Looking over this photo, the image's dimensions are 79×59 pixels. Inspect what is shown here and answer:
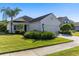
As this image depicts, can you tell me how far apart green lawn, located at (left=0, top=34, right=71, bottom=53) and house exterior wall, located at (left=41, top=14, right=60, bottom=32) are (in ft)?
1.40

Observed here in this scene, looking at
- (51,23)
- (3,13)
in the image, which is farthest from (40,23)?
(3,13)

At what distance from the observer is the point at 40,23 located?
721cm

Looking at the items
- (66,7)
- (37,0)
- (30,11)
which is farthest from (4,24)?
(66,7)

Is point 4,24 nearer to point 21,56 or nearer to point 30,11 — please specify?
point 30,11

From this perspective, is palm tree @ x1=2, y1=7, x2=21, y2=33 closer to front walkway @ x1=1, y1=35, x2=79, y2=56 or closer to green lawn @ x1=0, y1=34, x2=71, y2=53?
green lawn @ x1=0, y1=34, x2=71, y2=53

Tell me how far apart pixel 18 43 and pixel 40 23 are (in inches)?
43.2

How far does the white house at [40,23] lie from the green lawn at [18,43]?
0.37 metres

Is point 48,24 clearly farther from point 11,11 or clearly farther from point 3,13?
point 3,13

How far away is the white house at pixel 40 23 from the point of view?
7117 millimetres

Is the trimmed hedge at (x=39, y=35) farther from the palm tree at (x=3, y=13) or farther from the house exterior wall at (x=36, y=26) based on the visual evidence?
the palm tree at (x=3, y=13)

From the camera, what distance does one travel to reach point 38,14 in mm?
7148

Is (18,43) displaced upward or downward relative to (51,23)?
downward

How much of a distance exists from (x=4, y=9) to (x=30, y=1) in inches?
41.3

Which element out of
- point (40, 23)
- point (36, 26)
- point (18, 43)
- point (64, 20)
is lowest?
point (18, 43)
